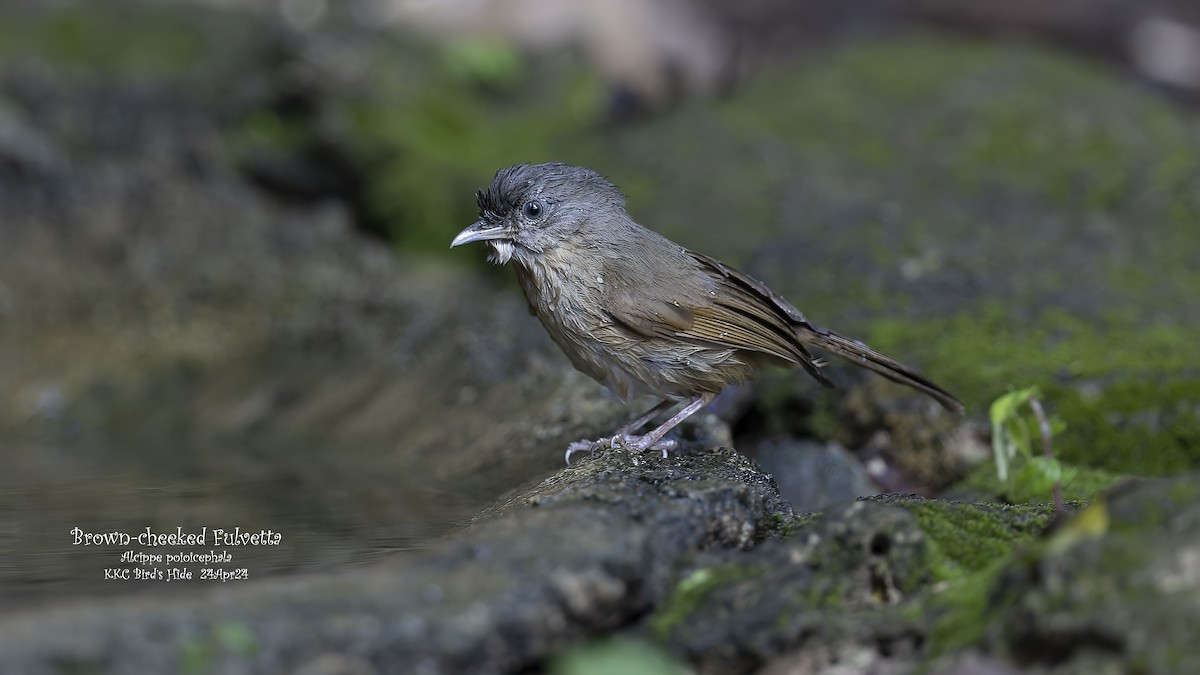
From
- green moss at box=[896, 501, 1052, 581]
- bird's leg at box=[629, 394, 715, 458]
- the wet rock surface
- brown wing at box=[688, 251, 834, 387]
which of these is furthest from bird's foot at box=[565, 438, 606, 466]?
green moss at box=[896, 501, 1052, 581]

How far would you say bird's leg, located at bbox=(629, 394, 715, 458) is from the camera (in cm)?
430

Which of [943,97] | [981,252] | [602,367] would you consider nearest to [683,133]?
[943,97]

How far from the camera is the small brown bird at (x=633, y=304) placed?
4406 mm

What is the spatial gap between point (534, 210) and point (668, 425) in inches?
38.8

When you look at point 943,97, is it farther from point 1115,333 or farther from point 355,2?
point 355,2

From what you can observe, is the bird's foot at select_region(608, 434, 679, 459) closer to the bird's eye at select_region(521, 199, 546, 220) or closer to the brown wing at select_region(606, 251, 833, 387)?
the brown wing at select_region(606, 251, 833, 387)

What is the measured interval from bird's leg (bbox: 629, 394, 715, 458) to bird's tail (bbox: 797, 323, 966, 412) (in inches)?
18.2

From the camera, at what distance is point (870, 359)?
459cm

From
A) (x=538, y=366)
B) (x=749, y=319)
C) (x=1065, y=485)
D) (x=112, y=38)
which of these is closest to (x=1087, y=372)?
(x=1065, y=485)

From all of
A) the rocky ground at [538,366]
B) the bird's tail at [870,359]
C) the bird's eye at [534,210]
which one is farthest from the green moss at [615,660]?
the bird's eye at [534,210]

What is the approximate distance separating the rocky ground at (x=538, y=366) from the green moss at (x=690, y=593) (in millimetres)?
10

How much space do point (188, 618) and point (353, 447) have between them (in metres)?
3.45

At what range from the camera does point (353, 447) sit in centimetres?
589

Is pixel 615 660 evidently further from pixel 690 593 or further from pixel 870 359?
pixel 870 359
